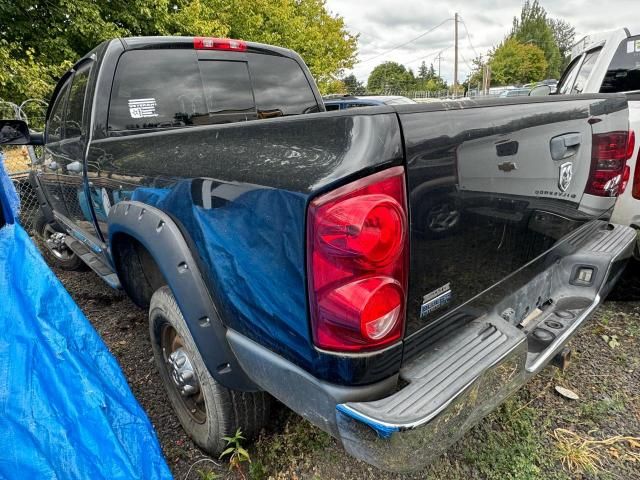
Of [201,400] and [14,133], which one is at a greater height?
[14,133]

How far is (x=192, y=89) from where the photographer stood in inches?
106

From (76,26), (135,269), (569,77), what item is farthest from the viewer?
(76,26)

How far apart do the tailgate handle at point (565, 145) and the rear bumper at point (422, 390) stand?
58cm

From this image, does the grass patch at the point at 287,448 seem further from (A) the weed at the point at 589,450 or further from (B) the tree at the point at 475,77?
(B) the tree at the point at 475,77

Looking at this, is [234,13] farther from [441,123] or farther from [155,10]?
[441,123]

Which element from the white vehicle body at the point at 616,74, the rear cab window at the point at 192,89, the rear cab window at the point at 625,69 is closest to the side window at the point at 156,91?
the rear cab window at the point at 192,89

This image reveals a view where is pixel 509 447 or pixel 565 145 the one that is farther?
pixel 509 447

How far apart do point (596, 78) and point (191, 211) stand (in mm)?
4667

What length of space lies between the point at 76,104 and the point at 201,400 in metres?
2.21

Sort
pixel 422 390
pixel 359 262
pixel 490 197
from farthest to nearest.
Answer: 1. pixel 490 197
2. pixel 422 390
3. pixel 359 262

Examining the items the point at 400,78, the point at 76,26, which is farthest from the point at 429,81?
the point at 76,26

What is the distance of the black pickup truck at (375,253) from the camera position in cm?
111

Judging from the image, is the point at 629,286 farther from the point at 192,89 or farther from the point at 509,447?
the point at 192,89

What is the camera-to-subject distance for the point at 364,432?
Result: 1.15 m
